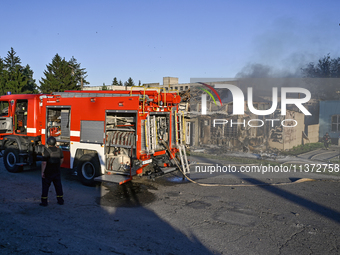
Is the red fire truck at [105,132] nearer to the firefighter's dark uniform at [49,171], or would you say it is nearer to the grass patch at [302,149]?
the firefighter's dark uniform at [49,171]

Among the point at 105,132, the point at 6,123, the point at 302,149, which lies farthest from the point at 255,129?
the point at 6,123

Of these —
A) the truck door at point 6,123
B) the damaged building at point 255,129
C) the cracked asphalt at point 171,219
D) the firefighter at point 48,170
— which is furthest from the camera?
the damaged building at point 255,129

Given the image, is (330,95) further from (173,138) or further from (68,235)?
(68,235)

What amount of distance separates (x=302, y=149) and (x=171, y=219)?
43.7 feet

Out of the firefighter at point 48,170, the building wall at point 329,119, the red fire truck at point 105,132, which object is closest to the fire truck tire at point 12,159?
the red fire truck at point 105,132

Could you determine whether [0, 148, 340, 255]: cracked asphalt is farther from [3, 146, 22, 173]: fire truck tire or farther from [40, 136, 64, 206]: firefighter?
[3, 146, 22, 173]: fire truck tire

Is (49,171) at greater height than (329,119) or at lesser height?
lesser

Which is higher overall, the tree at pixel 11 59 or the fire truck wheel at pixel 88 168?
the tree at pixel 11 59

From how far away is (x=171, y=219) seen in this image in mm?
6031

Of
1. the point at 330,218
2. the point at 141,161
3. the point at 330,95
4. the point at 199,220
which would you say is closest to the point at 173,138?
the point at 141,161

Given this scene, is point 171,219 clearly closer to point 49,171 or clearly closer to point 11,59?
point 49,171

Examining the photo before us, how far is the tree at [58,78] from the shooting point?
35.1 m

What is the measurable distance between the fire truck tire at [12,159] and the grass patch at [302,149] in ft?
44.0

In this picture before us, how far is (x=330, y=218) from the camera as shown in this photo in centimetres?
616
